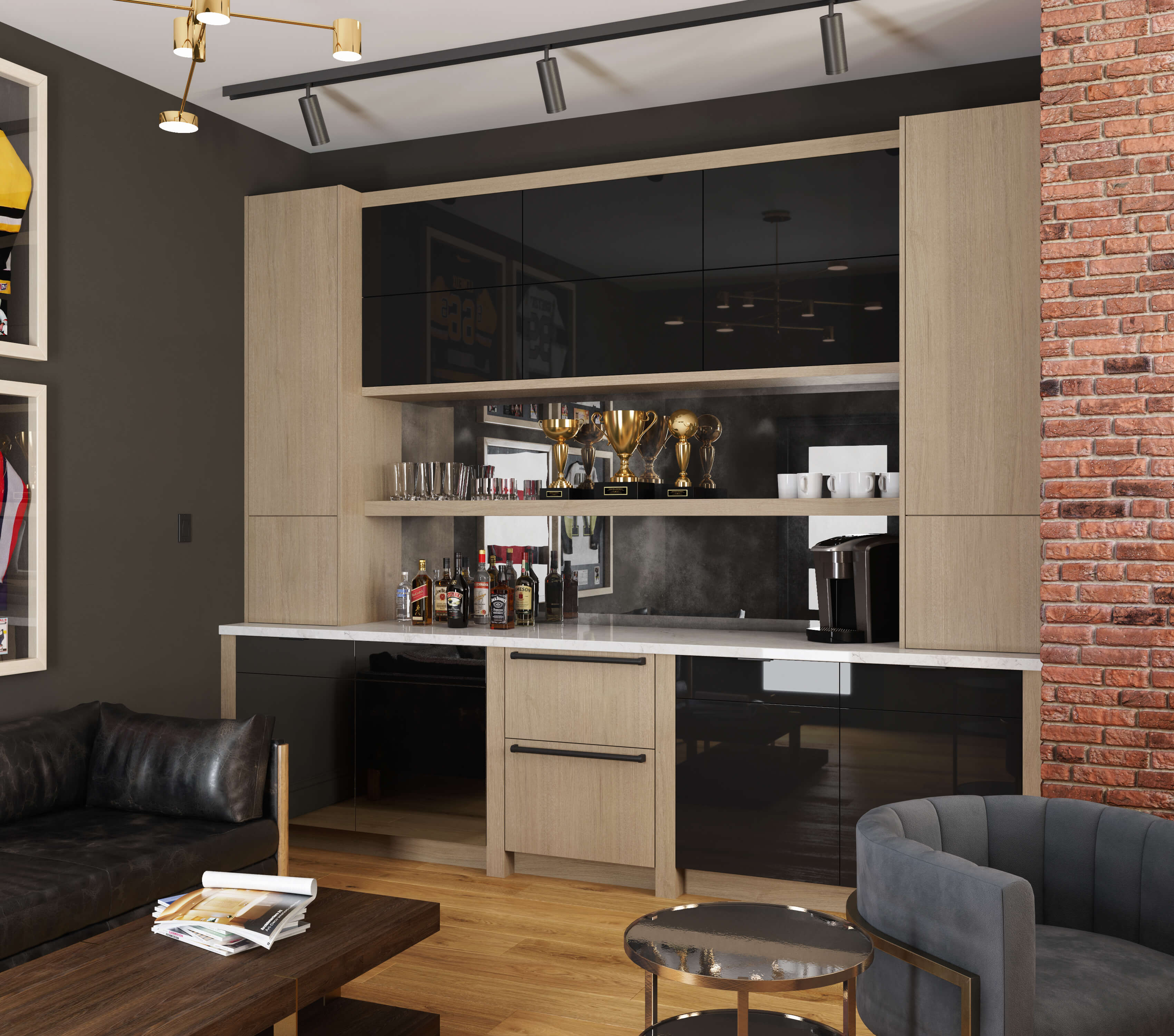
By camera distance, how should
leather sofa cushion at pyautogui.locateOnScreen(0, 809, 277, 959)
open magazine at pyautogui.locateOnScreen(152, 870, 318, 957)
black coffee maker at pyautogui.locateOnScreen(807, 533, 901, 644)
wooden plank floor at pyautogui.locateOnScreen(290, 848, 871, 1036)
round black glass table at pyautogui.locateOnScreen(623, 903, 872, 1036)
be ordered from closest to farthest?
round black glass table at pyautogui.locateOnScreen(623, 903, 872, 1036) < open magazine at pyautogui.locateOnScreen(152, 870, 318, 957) < leather sofa cushion at pyautogui.locateOnScreen(0, 809, 277, 959) < wooden plank floor at pyautogui.locateOnScreen(290, 848, 871, 1036) < black coffee maker at pyautogui.locateOnScreen(807, 533, 901, 644)

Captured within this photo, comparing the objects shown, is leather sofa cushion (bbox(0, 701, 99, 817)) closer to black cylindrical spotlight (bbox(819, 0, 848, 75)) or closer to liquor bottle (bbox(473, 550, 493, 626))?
liquor bottle (bbox(473, 550, 493, 626))

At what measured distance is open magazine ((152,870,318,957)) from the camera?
93.0 inches

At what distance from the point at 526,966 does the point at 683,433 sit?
2124 mm

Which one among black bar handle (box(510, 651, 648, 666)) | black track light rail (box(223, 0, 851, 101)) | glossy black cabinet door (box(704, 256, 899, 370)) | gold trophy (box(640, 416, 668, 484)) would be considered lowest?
black bar handle (box(510, 651, 648, 666))

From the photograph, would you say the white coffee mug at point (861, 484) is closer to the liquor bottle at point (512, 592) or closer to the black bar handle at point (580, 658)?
the black bar handle at point (580, 658)

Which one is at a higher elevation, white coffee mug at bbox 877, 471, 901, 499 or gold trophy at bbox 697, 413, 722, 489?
gold trophy at bbox 697, 413, 722, 489

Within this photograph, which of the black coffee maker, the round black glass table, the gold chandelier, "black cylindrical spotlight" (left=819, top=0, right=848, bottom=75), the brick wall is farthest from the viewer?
the black coffee maker

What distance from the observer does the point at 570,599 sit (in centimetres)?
466

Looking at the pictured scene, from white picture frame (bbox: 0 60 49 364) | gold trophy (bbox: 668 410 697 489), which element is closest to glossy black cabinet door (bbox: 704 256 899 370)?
gold trophy (bbox: 668 410 697 489)

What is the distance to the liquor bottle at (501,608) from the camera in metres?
4.37

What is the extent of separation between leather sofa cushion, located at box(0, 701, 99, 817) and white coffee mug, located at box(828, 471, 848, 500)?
2.72 m

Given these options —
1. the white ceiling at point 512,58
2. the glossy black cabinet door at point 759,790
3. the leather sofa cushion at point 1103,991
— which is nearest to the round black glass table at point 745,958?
the leather sofa cushion at point 1103,991

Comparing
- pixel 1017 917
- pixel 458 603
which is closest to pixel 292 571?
pixel 458 603

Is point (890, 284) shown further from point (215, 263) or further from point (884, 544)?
point (215, 263)
